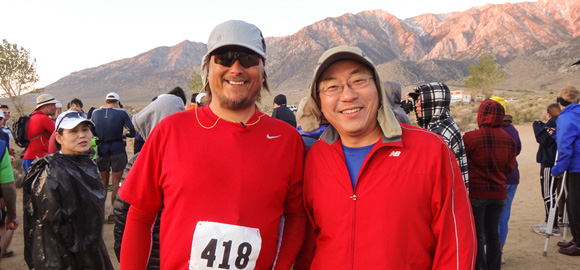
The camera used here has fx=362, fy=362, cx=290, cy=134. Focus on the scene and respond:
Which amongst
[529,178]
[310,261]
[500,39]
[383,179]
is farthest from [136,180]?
[500,39]

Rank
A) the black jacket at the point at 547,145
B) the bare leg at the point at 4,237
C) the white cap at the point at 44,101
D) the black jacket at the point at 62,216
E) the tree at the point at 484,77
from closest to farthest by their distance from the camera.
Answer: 1. the black jacket at the point at 62,216
2. the bare leg at the point at 4,237
3. the black jacket at the point at 547,145
4. the white cap at the point at 44,101
5. the tree at the point at 484,77

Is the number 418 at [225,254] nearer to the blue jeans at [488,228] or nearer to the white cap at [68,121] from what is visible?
the white cap at [68,121]

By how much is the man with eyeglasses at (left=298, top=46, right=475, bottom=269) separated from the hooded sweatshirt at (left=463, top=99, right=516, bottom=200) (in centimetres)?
283

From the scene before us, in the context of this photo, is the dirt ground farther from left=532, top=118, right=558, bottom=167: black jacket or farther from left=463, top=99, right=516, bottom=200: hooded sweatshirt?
left=463, top=99, right=516, bottom=200: hooded sweatshirt

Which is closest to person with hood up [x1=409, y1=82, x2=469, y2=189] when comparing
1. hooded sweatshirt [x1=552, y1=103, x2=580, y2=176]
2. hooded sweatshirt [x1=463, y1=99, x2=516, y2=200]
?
hooded sweatshirt [x1=463, y1=99, x2=516, y2=200]

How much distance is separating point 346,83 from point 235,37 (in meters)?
0.68

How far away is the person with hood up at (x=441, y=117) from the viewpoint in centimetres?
383

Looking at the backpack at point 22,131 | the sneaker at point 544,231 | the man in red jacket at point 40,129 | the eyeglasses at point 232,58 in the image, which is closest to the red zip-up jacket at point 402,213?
the eyeglasses at point 232,58

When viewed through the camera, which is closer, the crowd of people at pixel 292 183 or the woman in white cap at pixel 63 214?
the crowd of people at pixel 292 183

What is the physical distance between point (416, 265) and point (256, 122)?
113 cm

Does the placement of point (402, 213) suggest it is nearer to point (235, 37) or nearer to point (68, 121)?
point (235, 37)

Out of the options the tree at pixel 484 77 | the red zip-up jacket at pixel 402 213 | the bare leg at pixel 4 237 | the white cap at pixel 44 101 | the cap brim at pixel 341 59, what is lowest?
the bare leg at pixel 4 237

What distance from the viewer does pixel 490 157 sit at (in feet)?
14.3

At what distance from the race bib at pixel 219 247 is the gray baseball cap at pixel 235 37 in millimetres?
940
